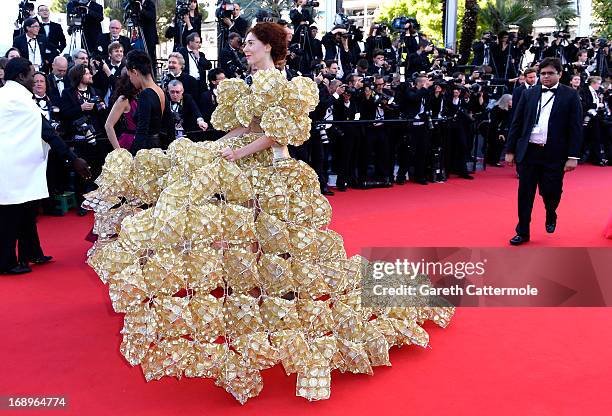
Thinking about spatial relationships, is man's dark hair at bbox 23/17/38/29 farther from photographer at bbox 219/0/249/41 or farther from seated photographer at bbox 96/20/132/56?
photographer at bbox 219/0/249/41

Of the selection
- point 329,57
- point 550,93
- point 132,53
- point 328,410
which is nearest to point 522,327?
point 328,410

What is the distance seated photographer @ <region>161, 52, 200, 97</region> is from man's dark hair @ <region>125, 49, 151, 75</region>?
2.86 m

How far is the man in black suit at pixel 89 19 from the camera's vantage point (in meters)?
9.58

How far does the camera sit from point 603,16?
29703 mm

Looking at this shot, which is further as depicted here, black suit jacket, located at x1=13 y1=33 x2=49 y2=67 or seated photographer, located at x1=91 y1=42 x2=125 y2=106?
black suit jacket, located at x1=13 y1=33 x2=49 y2=67

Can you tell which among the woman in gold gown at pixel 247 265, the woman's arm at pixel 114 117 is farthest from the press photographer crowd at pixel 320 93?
the woman in gold gown at pixel 247 265

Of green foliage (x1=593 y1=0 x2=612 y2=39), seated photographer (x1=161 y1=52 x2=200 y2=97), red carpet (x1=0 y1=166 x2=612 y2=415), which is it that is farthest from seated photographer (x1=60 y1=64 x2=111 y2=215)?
green foliage (x1=593 y1=0 x2=612 y2=39)

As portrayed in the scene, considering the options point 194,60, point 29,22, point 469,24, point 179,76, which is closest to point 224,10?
point 194,60

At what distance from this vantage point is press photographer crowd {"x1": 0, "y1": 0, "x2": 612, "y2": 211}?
25.0 ft

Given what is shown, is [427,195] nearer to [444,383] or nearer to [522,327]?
[522,327]

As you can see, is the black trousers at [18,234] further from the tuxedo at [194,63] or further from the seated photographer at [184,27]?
the seated photographer at [184,27]

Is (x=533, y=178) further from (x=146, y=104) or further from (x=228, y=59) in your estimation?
(x=228, y=59)

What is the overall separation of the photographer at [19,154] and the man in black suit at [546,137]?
11.8 ft

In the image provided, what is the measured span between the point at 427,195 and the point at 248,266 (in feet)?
19.3
